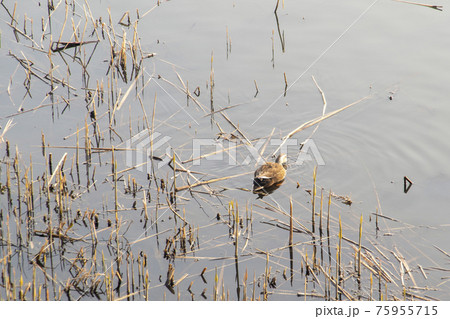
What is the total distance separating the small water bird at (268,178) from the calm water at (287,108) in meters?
0.12

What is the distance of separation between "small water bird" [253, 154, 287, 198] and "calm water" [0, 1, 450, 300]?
0.38 feet

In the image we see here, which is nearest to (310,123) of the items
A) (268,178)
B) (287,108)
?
(287,108)

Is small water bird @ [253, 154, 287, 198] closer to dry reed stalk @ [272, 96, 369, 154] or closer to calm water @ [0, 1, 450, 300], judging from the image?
calm water @ [0, 1, 450, 300]

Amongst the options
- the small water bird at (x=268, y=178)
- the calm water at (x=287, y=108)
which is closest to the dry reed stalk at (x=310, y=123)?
the calm water at (x=287, y=108)

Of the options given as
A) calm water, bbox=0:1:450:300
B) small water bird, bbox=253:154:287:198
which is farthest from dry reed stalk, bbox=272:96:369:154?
small water bird, bbox=253:154:287:198

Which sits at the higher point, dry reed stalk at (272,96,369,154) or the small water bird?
dry reed stalk at (272,96,369,154)

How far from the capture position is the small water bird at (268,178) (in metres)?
7.30

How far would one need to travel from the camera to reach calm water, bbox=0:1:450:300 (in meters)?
6.43

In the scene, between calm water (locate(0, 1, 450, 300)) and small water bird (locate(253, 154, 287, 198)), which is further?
small water bird (locate(253, 154, 287, 198))

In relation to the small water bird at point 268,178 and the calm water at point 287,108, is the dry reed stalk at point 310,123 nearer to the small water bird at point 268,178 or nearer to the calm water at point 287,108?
the calm water at point 287,108

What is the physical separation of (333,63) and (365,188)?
305 centimetres

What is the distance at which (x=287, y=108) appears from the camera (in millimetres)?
8812

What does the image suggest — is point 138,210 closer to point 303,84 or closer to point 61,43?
point 303,84

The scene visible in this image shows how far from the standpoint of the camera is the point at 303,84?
930 cm
